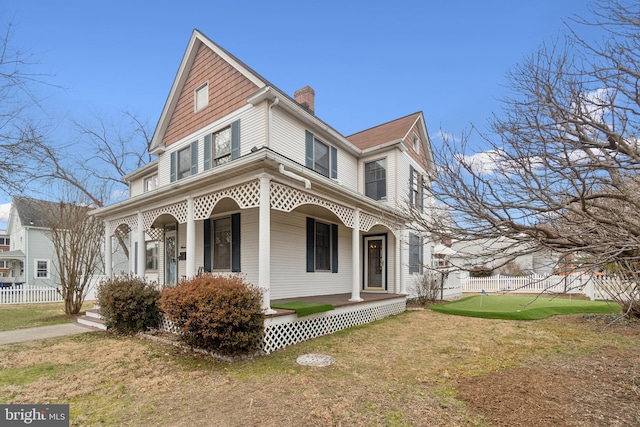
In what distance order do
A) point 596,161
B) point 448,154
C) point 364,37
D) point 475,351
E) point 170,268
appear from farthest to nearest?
point 170,268 → point 364,37 → point 475,351 → point 448,154 → point 596,161

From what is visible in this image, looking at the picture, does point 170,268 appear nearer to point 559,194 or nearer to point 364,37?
point 364,37

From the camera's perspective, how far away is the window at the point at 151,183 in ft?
47.8

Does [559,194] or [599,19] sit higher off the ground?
[599,19]

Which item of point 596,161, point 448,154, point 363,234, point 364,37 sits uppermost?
point 364,37

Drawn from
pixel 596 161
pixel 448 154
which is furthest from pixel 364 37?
pixel 596 161

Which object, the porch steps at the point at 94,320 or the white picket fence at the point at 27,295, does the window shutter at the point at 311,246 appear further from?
the white picket fence at the point at 27,295

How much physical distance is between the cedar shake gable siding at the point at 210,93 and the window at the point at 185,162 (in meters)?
0.55

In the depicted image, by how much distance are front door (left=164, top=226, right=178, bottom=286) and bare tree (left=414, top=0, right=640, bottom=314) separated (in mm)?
10358

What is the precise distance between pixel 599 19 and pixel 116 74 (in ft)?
40.9

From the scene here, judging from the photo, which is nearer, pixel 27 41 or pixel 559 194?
pixel 559 194

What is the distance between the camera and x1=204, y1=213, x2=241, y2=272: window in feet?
31.0

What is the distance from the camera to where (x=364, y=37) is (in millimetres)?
10758

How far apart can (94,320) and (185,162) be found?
18.5 feet

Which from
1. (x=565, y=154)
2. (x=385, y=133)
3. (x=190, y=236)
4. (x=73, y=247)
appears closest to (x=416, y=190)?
(x=385, y=133)
